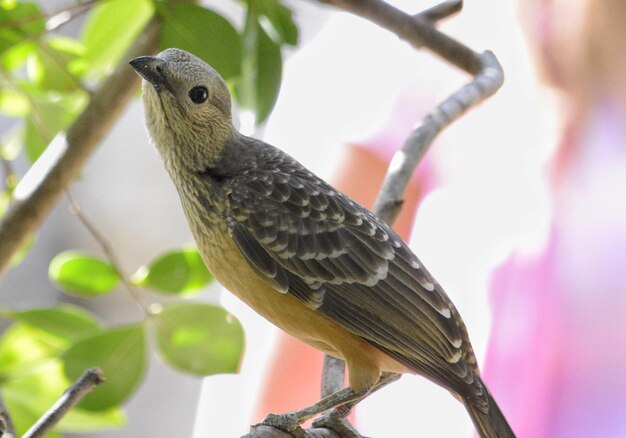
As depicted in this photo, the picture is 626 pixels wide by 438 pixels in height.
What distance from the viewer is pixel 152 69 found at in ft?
3.73

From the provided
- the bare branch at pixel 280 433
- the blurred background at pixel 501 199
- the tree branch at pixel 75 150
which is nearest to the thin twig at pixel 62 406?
the bare branch at pixel 280 433

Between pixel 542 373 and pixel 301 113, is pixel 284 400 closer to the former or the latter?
pixel 542 373

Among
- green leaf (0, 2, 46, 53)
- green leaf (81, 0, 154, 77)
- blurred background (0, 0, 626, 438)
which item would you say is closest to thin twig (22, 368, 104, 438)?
green leaf (0, 2, 46, 53)

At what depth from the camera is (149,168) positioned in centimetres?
424

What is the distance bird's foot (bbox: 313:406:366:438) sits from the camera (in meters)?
1.16

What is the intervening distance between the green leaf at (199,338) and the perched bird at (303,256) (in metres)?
0.07

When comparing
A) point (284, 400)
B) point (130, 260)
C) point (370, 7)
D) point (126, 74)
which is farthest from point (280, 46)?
point (130, 260)

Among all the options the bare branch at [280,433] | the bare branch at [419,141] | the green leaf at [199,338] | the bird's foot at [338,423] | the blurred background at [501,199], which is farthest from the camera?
the blurred background at [501,199]

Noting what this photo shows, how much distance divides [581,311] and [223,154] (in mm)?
825

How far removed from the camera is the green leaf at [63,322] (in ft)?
4.23

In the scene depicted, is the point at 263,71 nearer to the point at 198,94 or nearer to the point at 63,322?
the point at 198,94

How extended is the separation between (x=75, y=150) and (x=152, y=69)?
0.88 feet

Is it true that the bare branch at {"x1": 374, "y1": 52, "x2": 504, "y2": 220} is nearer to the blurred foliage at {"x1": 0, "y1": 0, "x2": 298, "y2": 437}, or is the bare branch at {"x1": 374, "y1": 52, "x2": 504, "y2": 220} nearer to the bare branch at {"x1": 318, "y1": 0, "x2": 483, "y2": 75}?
the bare branch at {"x1": 318, "y1": 0, "x2": 483, "y2": 75}

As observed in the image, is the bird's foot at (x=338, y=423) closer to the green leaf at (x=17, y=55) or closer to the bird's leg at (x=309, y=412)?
the bird's leg at (x=309, y=412)
